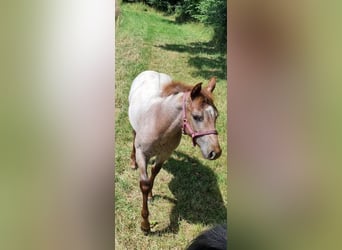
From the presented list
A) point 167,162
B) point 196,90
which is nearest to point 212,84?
point 196,90

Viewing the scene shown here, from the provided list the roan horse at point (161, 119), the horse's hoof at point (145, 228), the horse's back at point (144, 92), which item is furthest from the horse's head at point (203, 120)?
the horse's hoof at point (145, 228)

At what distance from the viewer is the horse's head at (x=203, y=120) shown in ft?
4.78

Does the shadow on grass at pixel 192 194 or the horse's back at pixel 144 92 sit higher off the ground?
the horse's back at pixel 144 92

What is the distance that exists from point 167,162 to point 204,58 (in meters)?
0.35

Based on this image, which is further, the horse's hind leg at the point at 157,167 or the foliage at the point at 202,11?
the horse's hind leg at the point at 157,167

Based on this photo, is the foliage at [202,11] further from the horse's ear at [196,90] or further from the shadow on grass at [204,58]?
the horse's ear at [196,90]

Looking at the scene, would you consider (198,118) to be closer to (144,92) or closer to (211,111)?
(211,111)

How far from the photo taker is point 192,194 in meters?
1.50

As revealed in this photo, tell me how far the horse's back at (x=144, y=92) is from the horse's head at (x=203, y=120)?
4.3 inches
